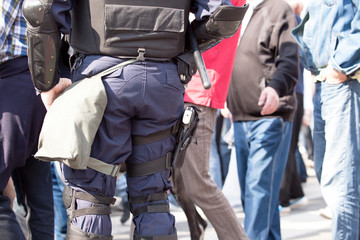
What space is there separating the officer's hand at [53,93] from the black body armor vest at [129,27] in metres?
0.22

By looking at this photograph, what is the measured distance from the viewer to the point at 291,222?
5.14 m

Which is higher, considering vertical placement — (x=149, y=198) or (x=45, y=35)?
(x=45, y=35)

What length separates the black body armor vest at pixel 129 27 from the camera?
8.16ft

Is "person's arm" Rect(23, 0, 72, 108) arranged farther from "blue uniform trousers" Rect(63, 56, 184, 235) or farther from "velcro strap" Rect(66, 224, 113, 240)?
"velcro strap" Rect(66, 224, 113, 240)

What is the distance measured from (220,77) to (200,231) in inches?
44.4

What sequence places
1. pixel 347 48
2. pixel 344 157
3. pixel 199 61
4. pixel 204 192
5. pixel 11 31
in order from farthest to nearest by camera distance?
pixel 204 192 → pixel 344 157 → pixel 347 48 → pixel 11 31 → pixel 199 61

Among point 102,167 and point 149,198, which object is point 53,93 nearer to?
point 102,167

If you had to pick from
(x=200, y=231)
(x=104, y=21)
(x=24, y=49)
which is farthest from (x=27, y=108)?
(x=200, y=231)

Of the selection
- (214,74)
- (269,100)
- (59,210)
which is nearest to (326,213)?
(269,100)

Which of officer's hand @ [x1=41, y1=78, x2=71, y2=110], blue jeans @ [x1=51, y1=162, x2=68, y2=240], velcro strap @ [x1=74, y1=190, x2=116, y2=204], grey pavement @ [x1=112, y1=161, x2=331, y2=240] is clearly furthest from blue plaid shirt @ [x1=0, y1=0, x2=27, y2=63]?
grey pavement @ [x1=112, y1=161, x2=331, y2=240]

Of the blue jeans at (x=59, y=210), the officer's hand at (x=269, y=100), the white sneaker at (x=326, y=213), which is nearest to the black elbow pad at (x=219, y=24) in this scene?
the officer's hand at (x=269, y=100)

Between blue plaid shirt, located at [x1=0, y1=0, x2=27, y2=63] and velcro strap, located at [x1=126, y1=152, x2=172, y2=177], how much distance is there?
2.92 feet

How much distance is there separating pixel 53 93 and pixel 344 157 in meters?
1.79

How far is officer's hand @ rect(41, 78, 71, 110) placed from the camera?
2652 mm
